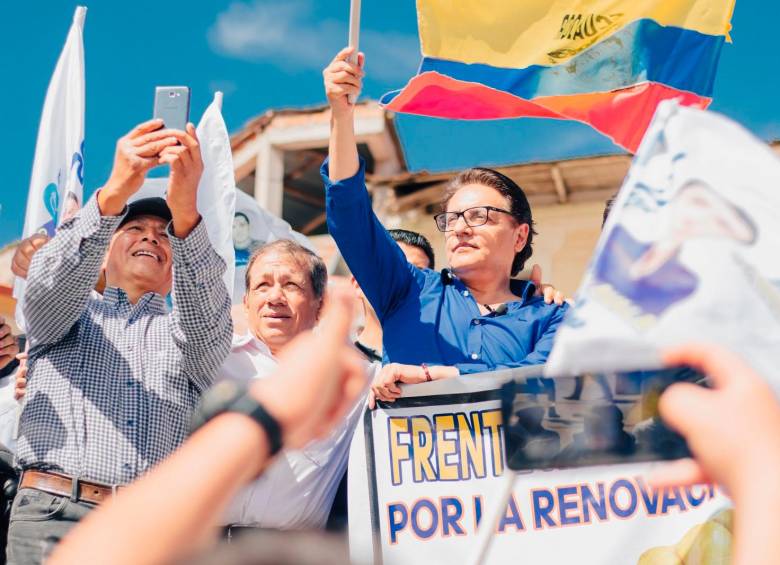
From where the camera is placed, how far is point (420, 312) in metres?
3.37

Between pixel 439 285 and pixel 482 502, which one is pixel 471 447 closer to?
pixel 482 502

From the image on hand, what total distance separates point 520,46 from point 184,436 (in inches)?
85.8

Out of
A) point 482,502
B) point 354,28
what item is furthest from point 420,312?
point 354,28

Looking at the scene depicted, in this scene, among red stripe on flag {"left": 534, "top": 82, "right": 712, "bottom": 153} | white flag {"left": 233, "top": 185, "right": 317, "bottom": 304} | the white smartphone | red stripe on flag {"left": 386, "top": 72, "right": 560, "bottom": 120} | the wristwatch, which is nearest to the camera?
the wristwatch

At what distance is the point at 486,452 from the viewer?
307cm

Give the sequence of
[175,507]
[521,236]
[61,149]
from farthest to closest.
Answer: [61,149]
[521,236]
[175,507]

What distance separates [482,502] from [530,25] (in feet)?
6.99

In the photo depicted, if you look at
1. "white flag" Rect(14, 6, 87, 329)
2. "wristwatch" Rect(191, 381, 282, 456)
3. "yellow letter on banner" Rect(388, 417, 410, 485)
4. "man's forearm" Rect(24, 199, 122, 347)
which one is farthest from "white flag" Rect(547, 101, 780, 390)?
"white flag" Rect(14, 6, 87, 329)

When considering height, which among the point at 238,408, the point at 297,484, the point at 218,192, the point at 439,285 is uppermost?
the point at 218,192

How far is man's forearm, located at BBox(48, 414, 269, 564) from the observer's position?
2.82 feet

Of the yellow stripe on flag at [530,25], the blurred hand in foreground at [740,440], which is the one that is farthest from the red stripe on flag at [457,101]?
the blurred hand in foreground at [740,440]

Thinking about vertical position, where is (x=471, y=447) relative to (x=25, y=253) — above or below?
below

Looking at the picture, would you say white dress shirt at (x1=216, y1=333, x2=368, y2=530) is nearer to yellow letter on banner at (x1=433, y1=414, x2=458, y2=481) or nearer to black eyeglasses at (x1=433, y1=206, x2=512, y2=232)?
yellow letter on banner at (x1=433, y1=414, x2=458, y2=481)

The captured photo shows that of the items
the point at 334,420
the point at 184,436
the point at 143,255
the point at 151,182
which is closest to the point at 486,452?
the point at 184,436
